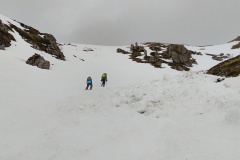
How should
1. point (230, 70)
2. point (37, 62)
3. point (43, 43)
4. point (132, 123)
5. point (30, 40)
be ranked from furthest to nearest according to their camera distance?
1. point (43, 43)
2. point (30, 40)
3. point (37, 62)
4. point (230, 70)
5. point (132, 123)

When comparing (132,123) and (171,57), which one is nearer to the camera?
(132,123)

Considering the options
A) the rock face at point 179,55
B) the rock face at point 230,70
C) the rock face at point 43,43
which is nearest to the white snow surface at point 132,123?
the rock face at point 230,70

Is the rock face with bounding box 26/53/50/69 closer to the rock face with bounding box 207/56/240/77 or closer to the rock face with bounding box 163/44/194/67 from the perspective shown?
the rock face with bounding box 207/56/240/77

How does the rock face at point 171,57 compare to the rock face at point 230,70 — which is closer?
the rock face at point 230,70

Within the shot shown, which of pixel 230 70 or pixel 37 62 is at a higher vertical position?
pixel 37 62

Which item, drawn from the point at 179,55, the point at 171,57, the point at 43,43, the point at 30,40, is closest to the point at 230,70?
the point at 30,40

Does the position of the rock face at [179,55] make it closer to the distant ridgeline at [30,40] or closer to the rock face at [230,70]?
the distant ridgeline at [30,40]

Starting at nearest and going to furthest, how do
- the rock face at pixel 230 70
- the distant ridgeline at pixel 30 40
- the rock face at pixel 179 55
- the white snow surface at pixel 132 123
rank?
the white snow surface at pixel 132 123, the rock face at pixel 230 70, the distant ridgeline at pixel 30 40, the rock face at pixel 179 55

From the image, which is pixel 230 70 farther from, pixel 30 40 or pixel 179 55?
pixel 179 55

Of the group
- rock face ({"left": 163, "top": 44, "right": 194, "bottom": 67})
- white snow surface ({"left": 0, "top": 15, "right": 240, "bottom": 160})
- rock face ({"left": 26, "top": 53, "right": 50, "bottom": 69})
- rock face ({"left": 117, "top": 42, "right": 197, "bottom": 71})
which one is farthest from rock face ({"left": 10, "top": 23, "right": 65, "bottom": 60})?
rock face ({"left": 163, "top": 44, "right": 194, "bottom": 67})

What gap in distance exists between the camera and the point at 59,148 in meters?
13.5

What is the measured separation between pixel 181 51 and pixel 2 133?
→ 99959 mm

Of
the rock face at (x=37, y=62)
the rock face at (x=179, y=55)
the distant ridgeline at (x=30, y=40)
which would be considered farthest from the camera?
the rock face at (x=179, y=55)

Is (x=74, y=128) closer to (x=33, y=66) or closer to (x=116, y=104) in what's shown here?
(x=116, y=104)
